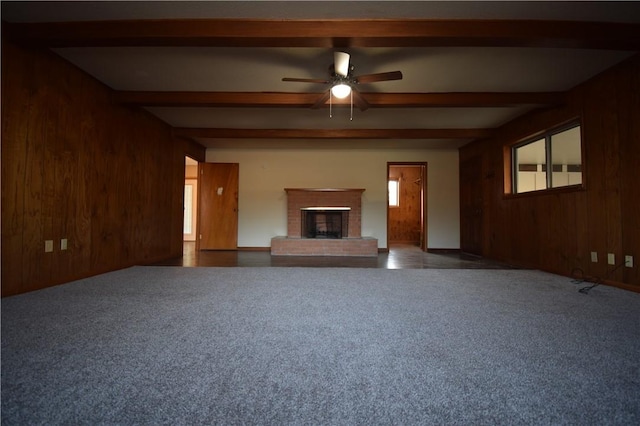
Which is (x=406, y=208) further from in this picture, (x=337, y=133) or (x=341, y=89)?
(x=341, y=89)

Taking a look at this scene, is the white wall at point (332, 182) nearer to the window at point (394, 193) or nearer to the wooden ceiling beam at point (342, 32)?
the window at point (394, 193)

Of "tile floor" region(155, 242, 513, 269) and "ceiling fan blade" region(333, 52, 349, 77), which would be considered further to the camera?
"tile floor" region(155, 242, 513, 269)

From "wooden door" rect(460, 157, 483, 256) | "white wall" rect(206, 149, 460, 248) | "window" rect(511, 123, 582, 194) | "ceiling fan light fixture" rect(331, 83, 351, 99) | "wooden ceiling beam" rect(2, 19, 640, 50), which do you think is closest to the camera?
"wooden ceiling beam" rect(2, 19, 640, 50)

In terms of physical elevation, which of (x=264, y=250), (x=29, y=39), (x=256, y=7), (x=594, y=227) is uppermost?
(x=256, y=7)

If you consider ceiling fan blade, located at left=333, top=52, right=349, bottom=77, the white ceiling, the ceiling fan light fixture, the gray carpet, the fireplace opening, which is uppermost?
the white ceiling

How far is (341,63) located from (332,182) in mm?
3563

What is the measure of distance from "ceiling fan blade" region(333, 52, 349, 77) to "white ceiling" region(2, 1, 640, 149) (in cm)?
16

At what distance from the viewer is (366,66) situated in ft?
9.22

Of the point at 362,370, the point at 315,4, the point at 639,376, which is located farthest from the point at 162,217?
the point at 639,376

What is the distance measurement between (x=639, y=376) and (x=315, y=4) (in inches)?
109

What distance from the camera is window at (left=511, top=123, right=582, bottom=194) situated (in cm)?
336

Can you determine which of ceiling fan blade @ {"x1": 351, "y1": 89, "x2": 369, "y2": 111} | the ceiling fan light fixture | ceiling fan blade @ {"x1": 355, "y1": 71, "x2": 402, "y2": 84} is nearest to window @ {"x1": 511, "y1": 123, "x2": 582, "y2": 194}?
ceiling fan blade @ {"x1": 355, "y1": 71, "x2": 402, "y2": 84}

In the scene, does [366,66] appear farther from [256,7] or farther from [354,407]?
[354,407]

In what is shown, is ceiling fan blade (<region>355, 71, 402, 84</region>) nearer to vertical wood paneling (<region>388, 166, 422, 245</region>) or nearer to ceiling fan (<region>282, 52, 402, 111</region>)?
ceiling fan (<region>282, 52, 402, 111</region>)
